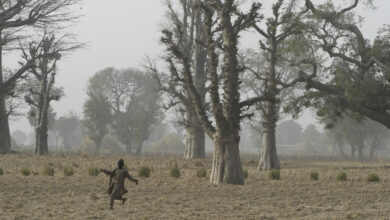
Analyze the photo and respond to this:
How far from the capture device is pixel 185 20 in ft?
102

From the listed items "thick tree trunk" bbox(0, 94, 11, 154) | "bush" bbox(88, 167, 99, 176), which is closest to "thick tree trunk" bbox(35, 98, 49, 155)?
"thick tree trunk" bbox(0, 94, 11, 154)

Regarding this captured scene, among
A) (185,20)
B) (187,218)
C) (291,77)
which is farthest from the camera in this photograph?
(291,77)

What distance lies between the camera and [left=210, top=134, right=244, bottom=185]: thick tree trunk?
1433 cm

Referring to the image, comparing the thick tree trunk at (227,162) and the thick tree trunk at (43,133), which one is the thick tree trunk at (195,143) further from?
the thick tree trunk at (227,162)

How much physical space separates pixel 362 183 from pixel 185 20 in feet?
64.7

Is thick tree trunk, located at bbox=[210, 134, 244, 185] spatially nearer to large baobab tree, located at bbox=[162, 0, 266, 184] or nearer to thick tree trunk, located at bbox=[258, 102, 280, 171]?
large baobab tree, located at bbox=[162, 0, 266, 184]

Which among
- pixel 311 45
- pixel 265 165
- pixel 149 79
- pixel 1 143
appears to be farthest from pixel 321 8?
pixel 149 79

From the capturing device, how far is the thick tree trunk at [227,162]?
14.3 meters

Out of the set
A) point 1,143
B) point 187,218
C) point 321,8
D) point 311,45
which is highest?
point 321,8

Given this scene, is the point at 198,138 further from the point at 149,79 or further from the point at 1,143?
the point at 149,79

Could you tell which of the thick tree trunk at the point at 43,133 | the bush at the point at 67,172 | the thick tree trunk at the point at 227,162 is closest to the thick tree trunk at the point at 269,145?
the thick tree trunk at the point at 227,162

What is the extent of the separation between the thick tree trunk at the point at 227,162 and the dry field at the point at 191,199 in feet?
1.62

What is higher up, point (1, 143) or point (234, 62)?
point (234, 62)

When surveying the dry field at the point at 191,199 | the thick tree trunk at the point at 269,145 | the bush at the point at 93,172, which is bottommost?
the dry field at the point at 191,199
